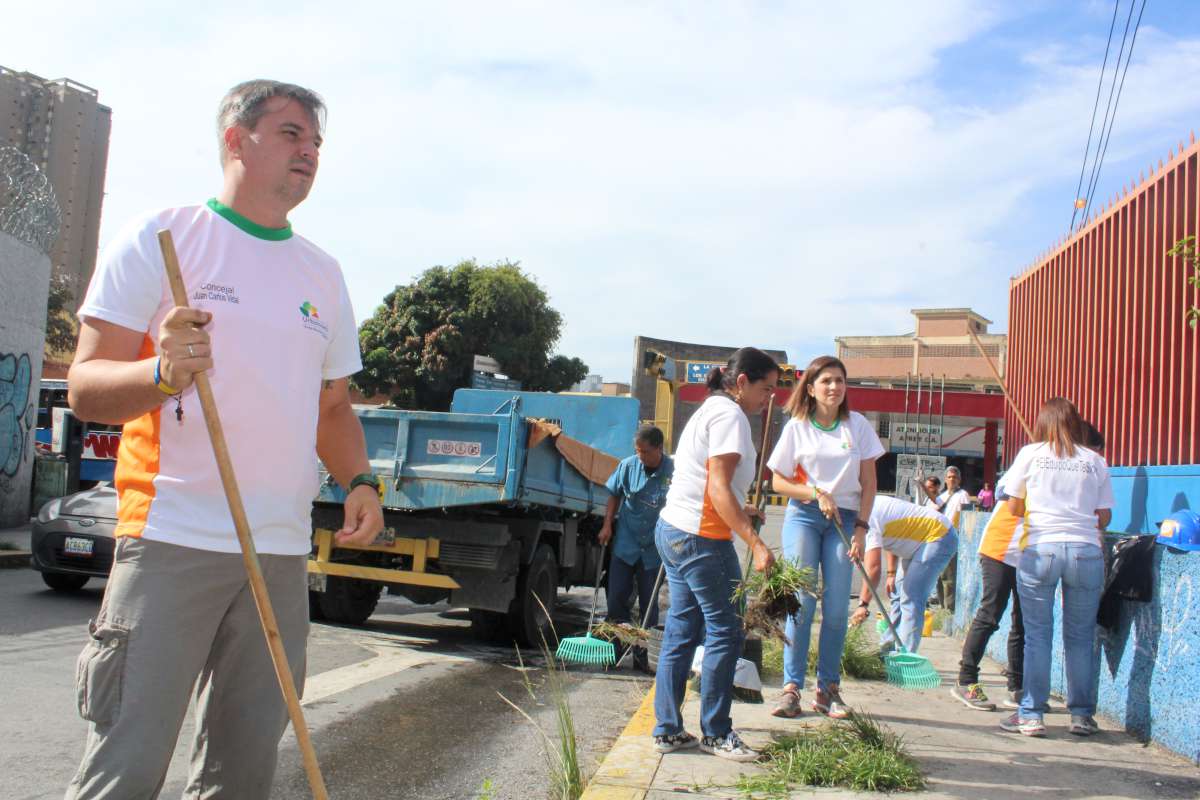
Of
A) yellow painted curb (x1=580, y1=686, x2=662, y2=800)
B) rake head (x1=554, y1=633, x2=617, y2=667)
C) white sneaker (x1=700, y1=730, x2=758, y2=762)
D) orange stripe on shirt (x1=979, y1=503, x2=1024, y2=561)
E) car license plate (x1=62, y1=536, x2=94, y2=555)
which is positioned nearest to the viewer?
yellow painted curb (x1=580, y1=686, x2=662, y2=800)

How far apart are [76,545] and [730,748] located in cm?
681

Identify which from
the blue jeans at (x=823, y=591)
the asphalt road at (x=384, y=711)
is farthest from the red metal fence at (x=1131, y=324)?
the asphalt road at (x=384, y=711)

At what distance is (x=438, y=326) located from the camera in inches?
1328

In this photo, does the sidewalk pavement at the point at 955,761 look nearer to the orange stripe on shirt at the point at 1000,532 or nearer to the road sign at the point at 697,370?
the orange stripe on shirt at the point at 1000,532

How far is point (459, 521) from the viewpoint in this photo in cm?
790

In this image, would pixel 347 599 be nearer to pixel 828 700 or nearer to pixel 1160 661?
pixel 828 700

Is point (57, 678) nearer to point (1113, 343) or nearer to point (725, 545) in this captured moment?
point (725, 545)

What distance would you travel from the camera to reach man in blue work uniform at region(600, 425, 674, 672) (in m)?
7.72

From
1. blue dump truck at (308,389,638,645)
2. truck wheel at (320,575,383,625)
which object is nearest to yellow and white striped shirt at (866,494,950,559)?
blue dump truck at (308,389,638,645)

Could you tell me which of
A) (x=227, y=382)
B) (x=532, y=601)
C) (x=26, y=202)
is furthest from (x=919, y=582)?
(x=26, y=202)

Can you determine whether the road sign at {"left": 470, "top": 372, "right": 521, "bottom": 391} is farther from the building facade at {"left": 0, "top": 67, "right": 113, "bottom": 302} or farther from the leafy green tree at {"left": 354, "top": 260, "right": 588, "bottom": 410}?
the building facade at {"left": 0, "top": 67, "right": 113, "bottom": 302}

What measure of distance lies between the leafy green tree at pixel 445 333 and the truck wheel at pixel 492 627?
24730mm

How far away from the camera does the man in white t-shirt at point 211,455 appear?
2082 millimetres

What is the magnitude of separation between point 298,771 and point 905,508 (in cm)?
472
